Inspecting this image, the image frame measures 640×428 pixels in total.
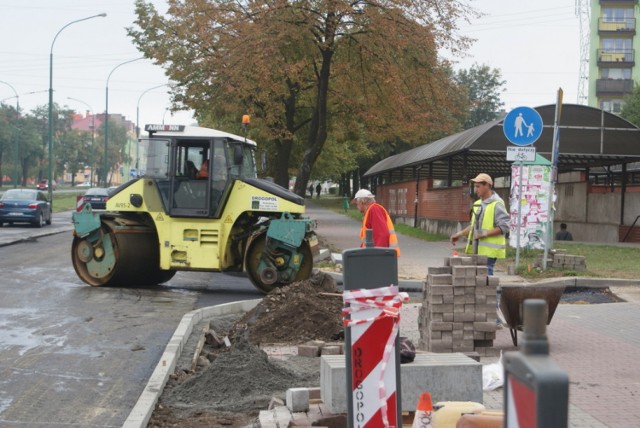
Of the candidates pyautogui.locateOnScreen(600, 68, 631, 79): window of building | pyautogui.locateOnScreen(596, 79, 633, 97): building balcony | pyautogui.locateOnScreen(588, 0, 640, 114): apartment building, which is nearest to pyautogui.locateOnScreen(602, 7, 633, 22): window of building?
pyautogui.locateOnScreen(588, 0, 640, 114): apartment building

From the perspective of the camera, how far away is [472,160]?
36.0m

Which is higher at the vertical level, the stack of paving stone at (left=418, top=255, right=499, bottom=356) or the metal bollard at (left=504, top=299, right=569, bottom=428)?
the metal bollard at (left=504, top=299, right=569, bottom=428)

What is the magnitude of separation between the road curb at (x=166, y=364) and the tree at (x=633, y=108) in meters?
54.8

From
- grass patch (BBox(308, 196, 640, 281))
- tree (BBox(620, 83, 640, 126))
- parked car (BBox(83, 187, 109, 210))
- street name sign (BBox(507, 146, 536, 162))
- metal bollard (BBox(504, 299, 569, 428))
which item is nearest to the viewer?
metal bollard (BBox(504, 299, 569, 428))

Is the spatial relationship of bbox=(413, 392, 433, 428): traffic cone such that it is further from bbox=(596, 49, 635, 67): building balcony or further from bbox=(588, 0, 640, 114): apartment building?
bbox=(596, 49, 635, 67): building balcony

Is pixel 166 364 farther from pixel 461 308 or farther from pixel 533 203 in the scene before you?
pixel 533 203

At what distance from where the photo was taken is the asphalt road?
24.5 ft

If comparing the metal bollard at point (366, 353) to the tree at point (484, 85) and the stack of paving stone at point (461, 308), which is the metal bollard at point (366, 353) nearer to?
the stack of paving stone at point (461, 308)

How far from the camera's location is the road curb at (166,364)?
22.5ft

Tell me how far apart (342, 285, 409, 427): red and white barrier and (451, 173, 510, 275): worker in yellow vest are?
6187mm

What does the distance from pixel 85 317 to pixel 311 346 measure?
161 inches

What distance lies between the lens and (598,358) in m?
9.38

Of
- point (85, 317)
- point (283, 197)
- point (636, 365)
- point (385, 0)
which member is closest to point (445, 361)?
point (636, 365)

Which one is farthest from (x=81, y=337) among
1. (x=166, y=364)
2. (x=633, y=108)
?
(x=633, y=108)
